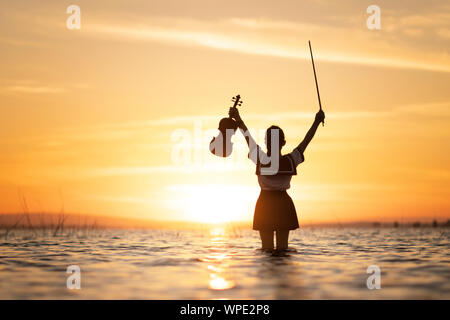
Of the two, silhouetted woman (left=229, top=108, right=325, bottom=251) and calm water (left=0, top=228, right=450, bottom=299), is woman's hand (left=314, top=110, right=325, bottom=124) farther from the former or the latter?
calm water (left=0, top=228, right=450, bottom=299)

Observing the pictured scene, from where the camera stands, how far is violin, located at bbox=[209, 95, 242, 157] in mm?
9906

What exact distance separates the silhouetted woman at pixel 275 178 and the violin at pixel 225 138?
13 cm

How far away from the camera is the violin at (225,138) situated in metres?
9.91

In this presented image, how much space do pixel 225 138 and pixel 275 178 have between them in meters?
1.17

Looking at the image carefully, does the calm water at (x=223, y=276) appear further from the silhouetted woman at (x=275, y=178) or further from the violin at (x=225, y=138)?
the violin at (x=225, y=138)

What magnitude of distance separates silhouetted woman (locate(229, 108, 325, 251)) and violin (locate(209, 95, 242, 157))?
0.13 metres

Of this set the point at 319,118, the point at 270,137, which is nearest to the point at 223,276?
the point at 270,137

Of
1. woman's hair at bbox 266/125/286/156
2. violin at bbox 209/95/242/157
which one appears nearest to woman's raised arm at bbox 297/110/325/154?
woman's hair at bbox 266/125/286/156

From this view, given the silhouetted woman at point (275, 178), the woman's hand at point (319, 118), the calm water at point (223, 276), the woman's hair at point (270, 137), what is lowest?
the calm water at point (223, 276)

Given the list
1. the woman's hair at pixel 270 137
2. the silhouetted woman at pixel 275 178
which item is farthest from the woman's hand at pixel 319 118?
the woman's hair at pixel 270 137

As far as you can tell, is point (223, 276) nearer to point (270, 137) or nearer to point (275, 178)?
point (275, 178)

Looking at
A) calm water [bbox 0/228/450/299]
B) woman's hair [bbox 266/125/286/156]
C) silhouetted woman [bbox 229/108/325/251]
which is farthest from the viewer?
woman's hair [bbox 266/125/286/156]
